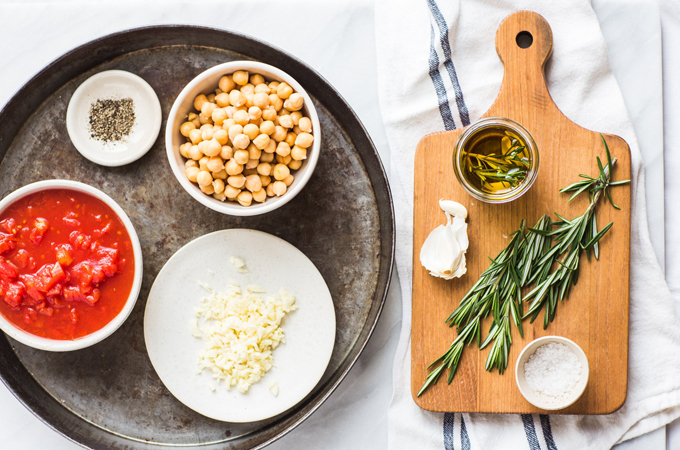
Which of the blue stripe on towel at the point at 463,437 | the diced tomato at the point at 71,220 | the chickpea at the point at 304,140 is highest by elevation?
the chickpea at the point at 304,140

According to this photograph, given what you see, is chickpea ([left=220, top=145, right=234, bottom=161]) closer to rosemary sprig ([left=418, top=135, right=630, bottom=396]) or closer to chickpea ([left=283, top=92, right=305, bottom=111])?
chickpea ([left=283, top=92, right=305, bottom=111])

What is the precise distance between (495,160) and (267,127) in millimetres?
615

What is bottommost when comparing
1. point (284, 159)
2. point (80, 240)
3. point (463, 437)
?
point (463, 437)

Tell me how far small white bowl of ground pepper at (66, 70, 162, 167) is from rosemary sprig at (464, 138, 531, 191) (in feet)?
2.89

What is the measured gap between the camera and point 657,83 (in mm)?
1667

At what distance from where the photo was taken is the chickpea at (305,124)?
141cm

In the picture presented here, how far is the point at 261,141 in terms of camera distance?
138 cm

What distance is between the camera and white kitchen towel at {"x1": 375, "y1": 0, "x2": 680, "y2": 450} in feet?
5.27

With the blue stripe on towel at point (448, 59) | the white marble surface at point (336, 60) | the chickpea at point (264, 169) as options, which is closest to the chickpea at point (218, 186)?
the chickpea at point (264, 169)

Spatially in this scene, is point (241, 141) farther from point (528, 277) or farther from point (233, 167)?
point (528, 277)

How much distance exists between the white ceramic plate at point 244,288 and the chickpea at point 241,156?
0.22 m

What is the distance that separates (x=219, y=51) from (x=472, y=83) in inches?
29.1

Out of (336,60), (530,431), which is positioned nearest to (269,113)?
(336,60)

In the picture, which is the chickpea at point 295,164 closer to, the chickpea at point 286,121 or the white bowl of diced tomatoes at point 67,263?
the chickpea at point 286,121
